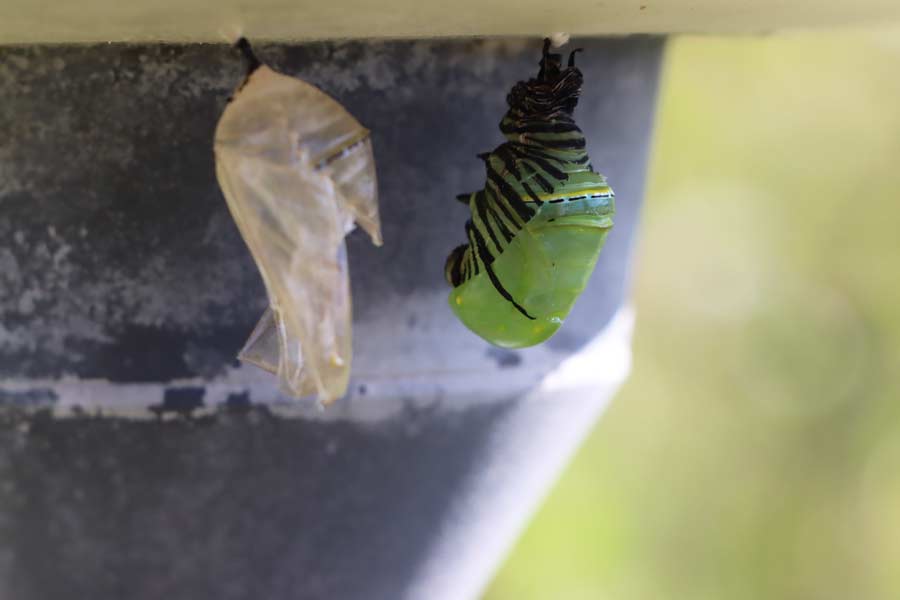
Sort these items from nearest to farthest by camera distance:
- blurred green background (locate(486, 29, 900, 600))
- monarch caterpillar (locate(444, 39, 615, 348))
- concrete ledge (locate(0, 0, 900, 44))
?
concrete ledge (locate(0, 0, 900, 44)) < monarch caterpillar (locate(444, 39, 615, 348)) < blurred green background (locate(486, 29, 900, 600))

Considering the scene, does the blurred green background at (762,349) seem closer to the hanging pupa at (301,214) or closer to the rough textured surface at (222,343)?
the rough textured surface at (222,343)

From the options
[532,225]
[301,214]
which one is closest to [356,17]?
[301,214]

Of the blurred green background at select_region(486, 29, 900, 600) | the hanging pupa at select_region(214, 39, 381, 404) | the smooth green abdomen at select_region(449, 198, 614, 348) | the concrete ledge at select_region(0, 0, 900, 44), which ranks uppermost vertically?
the concrete ledge at select_region(0, 0, 900, 44)

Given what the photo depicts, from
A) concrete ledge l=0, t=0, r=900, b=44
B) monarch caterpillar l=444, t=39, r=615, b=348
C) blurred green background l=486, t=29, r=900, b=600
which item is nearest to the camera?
concrete ledge l=0, t=0, r=900, b=44

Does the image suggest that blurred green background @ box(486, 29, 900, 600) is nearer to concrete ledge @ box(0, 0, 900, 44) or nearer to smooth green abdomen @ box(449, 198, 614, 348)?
smooth green abdomen @ box(449, 198, 614, 348)

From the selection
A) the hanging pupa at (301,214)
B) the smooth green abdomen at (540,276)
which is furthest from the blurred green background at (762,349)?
the hanging pupa at (301,214)

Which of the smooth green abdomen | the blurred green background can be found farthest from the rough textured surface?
the blurred green background

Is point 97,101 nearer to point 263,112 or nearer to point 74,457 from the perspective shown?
point 263,112
